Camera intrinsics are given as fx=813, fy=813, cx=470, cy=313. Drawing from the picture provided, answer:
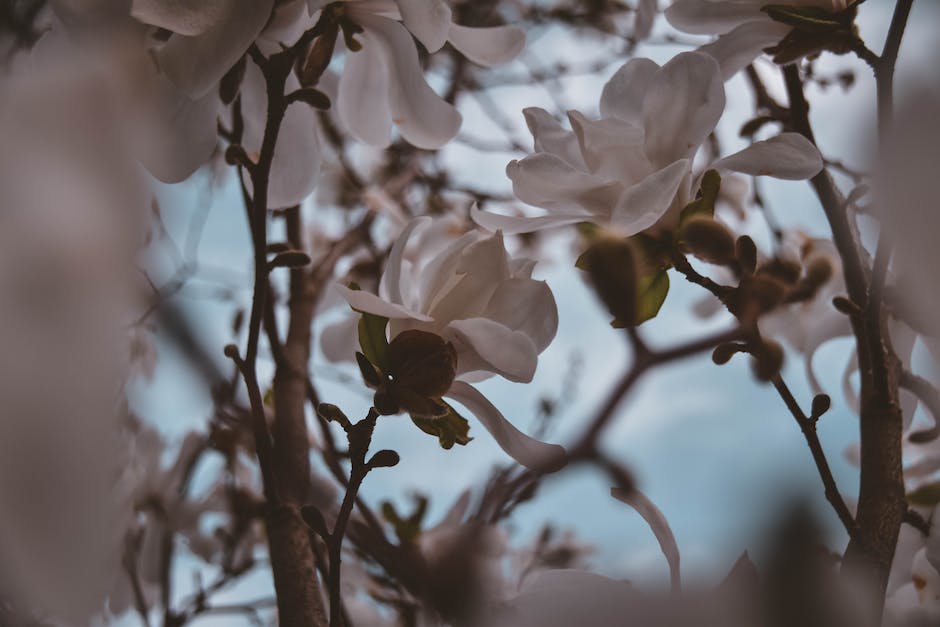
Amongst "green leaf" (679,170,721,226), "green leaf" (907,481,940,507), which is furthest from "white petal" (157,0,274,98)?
"green leaf" (907,481,940,507)

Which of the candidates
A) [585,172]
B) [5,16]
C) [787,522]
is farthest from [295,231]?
[787,522]

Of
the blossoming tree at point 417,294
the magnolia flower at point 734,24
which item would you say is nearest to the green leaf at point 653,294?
the blossoming tree at point 417,294

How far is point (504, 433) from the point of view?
43cm

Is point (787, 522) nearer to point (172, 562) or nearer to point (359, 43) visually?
point (359, 43)

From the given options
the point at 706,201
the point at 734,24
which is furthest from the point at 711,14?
the point at 706,201

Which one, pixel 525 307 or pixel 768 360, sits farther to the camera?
pixel 525 307

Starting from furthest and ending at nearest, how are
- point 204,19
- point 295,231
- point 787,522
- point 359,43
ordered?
point 295,231, point 359,43, point 204,19, point 787,522

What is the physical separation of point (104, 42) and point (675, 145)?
1.14 ft

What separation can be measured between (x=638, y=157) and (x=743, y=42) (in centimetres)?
13

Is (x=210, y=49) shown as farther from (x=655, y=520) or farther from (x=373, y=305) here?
(x=655, y=520)

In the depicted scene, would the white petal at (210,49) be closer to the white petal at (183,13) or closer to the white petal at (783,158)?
the white petal at (183,13)

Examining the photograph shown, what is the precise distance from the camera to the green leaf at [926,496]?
0.54 m

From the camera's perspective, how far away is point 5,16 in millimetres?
194

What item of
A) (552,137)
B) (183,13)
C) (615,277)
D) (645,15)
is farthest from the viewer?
(645,15)
